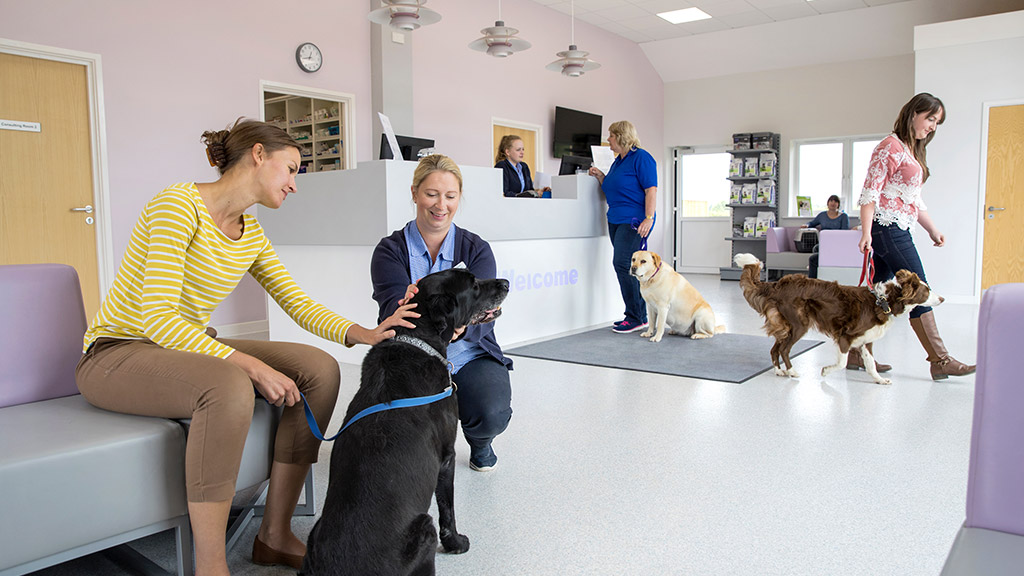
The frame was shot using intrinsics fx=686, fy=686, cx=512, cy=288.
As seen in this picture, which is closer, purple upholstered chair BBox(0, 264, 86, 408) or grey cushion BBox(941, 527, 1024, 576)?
grey cushion BBox(941, 527, 1024, 576)

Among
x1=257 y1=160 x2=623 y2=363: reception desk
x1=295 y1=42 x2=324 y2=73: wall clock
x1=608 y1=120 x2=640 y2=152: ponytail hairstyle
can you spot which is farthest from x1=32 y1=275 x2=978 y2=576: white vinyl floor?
x1=295 y1=42 x2=324 y2=73: wall clock

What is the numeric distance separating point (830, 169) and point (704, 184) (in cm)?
182

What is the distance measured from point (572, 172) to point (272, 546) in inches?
180

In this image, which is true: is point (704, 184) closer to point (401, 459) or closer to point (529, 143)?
point (529, 143)

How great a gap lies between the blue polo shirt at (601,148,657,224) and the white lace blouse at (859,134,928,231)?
1.76m

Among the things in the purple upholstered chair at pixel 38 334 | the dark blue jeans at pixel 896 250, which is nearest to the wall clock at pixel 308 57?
the purple upholstered chair at pixel 38 334

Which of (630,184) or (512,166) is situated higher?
(512,166)

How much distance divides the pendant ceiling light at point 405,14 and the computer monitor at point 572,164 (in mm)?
1697

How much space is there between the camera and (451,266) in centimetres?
211

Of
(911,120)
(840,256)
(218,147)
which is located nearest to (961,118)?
(840,256)

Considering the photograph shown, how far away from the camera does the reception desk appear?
3826mm

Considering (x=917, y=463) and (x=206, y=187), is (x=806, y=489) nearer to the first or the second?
(x=917, y=463)

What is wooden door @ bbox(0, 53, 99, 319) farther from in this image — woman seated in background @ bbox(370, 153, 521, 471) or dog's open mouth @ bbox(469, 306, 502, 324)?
dog's open mouth @ bbox(469, 306, 502, 324)

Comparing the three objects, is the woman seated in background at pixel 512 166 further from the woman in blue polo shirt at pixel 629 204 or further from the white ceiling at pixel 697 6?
the white ceiling at pixel 697 6
